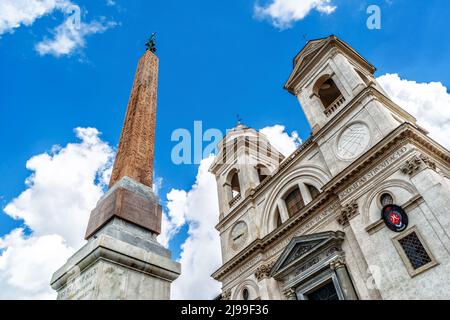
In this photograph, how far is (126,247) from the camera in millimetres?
3283

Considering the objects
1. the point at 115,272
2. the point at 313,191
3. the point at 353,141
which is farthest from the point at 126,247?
the point at 313,191

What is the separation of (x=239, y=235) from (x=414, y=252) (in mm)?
10172

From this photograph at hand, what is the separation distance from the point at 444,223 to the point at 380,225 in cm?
208

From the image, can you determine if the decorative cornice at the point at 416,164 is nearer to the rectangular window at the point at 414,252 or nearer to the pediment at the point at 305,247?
the rectangular window at the point at 414,252

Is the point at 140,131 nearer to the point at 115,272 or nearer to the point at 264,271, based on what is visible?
the point at 115,272

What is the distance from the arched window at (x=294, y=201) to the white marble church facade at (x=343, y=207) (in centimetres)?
6

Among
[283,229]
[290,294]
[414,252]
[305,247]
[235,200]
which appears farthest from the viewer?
[235,200]

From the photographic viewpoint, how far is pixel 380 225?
11.3m

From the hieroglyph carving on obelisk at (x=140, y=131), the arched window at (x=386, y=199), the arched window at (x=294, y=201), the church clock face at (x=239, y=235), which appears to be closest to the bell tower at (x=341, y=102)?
the arched window at (x=386, y=199)

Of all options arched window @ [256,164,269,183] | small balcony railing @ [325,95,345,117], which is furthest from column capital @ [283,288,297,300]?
arched window @ [256,164,269,183]

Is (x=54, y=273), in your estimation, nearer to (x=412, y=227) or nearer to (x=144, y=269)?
(x=144, y=269)

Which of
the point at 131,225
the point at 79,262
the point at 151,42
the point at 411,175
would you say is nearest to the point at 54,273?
the point at 79,262

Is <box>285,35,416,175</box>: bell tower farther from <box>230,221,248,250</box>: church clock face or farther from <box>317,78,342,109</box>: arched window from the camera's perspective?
<box>230,221,248,250</box>: church clock face

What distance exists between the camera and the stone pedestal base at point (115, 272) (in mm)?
2981
